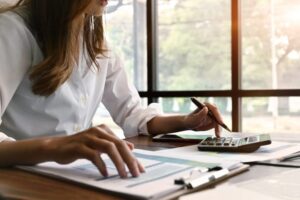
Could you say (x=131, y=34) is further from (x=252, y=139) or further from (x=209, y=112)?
(x=252, y=139)

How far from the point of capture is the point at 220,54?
2576 mm

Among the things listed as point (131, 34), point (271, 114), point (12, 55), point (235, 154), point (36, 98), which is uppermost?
point (131, 34)

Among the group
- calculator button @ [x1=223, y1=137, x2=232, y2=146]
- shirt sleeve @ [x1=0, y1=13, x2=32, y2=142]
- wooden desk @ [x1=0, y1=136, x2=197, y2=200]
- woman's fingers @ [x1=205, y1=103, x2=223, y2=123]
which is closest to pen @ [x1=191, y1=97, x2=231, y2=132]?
woman's fingers @ [x1=205, y1=103, x2=223, y2=123]

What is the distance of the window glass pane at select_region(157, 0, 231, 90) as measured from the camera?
2566 mm

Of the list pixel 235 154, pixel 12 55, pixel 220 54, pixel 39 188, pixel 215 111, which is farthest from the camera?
pixel 220 54

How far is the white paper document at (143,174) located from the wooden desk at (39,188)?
0.02 meters

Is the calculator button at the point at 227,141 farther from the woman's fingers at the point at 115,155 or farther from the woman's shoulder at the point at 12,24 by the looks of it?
the woman's shoulder at the point at 12,24

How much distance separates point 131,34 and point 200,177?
7.80ft

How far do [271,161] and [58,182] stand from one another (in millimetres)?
409

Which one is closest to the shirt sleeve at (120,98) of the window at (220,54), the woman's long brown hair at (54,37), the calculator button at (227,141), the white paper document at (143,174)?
the woman's long brown hair at (54,37)

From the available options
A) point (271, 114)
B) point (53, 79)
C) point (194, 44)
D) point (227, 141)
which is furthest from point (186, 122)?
point (194, 44)

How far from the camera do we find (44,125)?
1.09 m

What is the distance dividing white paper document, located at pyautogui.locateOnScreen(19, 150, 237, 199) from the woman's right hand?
0.02 m

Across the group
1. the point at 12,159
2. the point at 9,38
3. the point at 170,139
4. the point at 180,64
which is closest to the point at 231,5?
the point at 180,64
